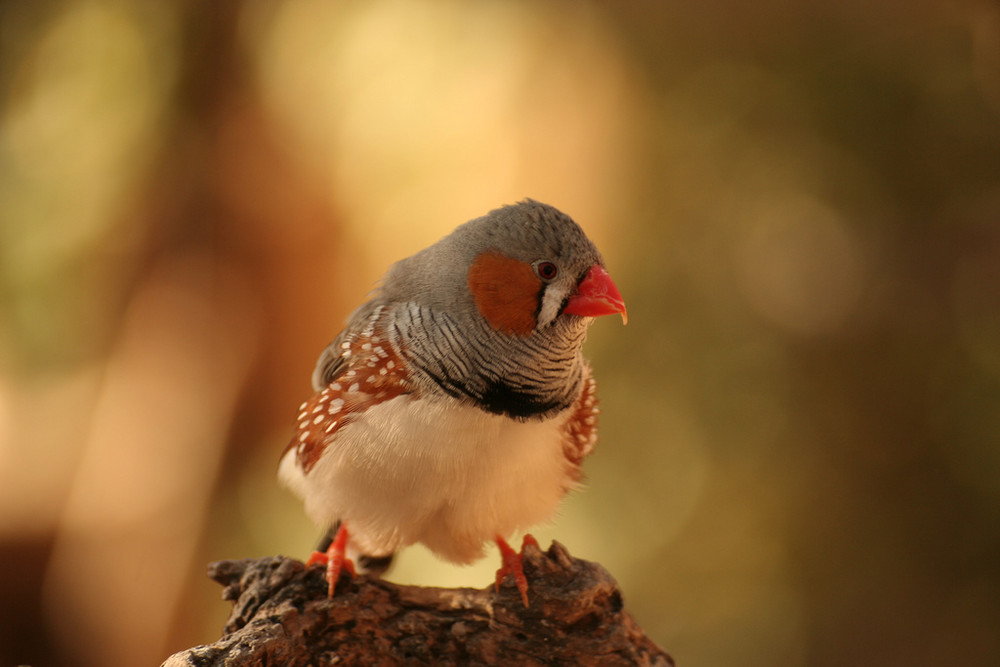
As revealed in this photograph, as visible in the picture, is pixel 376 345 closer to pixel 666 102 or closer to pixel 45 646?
pixel 666 102

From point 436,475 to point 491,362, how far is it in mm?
356

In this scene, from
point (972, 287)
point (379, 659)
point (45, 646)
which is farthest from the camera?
point (45, 646)

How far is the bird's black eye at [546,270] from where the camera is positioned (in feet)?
7.36

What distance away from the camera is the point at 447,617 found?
2.38m

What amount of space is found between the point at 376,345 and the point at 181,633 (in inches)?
107

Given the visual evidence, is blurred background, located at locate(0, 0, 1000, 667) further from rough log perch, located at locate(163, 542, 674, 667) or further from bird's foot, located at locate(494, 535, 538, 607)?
rough log perch, located at locate(163, 542, 674, 667)

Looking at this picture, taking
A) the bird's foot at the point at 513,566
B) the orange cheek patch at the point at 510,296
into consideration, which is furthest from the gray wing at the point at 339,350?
the bird's foot at the point at 513,566

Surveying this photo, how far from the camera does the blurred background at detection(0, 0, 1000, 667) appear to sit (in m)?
3.80

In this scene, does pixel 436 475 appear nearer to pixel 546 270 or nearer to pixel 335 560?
pixel 335 560

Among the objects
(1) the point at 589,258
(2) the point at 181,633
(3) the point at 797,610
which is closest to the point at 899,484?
(3) the point at 797,610

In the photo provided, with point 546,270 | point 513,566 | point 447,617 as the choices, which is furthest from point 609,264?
point 447,617

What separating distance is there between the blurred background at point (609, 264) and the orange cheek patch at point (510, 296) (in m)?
1.81

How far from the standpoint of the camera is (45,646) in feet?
13.1

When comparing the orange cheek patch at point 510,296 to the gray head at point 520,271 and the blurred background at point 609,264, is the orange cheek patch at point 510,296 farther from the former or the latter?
the blurred background at point 609,264
